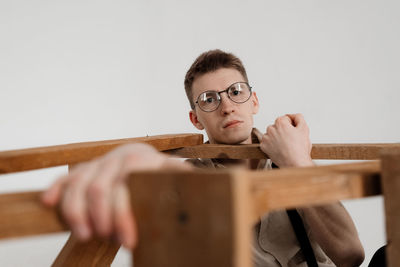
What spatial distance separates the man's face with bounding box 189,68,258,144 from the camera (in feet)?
3.89

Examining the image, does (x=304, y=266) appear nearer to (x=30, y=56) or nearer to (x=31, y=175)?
(x=31, y=175)

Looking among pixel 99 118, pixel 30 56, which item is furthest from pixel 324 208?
pixel 30 56

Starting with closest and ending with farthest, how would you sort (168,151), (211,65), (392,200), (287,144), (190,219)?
(190,219)
(392,200)
(287,144)
(168,151)
(211,65)

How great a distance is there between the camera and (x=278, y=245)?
1072 mm

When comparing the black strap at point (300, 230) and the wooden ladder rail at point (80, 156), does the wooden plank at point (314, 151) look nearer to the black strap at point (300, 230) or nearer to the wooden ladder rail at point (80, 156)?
the wooden ladder rail at point (80, 156)

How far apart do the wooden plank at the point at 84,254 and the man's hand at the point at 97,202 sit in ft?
1.25

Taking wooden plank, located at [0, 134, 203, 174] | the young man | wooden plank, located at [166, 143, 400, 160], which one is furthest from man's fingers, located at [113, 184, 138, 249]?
wooden plank, located at [166, 143, 400, 160]

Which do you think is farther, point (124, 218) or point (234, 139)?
point (234, 139)

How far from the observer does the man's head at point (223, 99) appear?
1.19m

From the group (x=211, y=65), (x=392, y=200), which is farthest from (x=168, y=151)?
(x=392, y=200)

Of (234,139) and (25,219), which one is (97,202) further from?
(234,139)

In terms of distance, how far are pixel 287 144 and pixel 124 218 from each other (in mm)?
653

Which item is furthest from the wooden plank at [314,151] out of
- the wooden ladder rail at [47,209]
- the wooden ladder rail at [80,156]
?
the wooden ladder rail at [47,209]

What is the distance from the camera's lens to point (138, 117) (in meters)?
2.66
